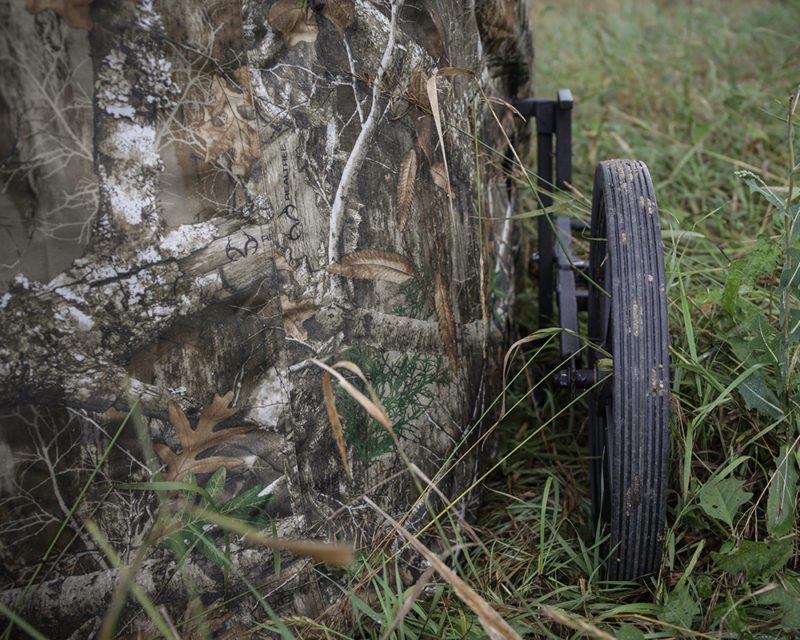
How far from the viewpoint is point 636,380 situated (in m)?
1.25

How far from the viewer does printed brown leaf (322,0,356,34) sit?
3.65 ft

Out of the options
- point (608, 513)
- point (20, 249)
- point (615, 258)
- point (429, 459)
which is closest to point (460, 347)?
point (429, 459)

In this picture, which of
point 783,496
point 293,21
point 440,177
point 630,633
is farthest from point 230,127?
point 783,496

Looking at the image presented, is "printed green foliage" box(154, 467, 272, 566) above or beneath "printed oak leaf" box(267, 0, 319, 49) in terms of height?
beneath

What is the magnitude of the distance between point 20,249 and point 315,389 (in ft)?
1.56

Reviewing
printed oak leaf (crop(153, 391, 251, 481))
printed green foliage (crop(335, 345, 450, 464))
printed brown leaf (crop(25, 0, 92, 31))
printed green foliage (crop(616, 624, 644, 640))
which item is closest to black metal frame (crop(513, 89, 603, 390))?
printed green foliage (crop(335, 345, 450, 464))

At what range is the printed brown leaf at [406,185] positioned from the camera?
125 cm

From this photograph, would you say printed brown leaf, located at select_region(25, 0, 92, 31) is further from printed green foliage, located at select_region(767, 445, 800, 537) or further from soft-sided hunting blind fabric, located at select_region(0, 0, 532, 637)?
printed green foliage, located at select_region(767, 445, 800, 537)

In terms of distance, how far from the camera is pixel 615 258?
1.33 m

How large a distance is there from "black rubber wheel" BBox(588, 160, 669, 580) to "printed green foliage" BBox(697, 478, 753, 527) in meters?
0.13

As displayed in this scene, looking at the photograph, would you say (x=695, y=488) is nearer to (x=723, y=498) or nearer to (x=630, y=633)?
(x=723, y=498)

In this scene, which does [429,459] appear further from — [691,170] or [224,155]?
[691,170]

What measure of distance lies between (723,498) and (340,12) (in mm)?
1098

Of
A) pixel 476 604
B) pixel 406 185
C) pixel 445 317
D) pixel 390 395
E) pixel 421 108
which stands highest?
pixel 421 108
